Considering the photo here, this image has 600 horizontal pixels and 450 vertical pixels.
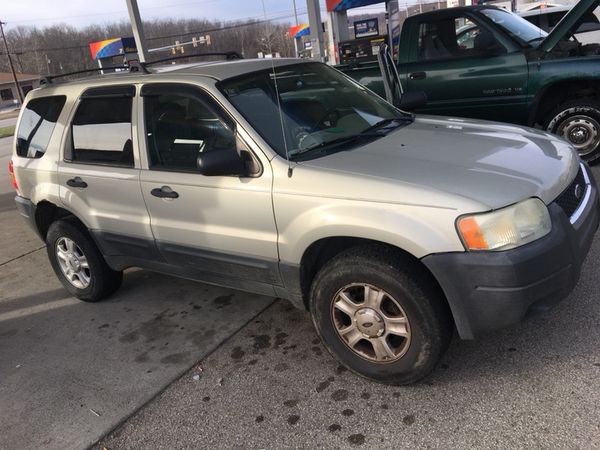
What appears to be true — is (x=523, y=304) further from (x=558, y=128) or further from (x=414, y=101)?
(x=558, y=128)

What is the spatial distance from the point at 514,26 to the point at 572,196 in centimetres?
430

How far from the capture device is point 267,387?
304cm

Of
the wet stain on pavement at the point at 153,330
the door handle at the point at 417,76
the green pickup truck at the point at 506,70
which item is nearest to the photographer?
the wet stain on pavement at the point at 153,330

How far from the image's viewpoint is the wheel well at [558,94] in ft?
19.3

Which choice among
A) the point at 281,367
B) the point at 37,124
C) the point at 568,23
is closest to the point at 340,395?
the point at 281,367

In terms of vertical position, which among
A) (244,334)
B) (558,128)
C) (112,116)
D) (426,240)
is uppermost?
(112,116)

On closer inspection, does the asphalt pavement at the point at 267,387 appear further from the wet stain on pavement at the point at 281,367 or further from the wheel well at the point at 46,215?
the wheel well at the point at 46,215

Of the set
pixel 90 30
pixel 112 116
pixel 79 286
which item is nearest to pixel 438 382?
pixel 112 116

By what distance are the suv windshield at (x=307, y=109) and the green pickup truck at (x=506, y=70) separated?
270 cm

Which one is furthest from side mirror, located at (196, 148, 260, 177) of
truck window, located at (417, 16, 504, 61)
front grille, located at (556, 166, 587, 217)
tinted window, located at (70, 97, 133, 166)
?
truck window, located at (417, 16, 504, 61)

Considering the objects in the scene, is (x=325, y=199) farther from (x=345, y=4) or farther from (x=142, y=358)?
(x=345, y=4)

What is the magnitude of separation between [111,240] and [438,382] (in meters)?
2.60

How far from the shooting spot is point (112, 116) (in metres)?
3.81

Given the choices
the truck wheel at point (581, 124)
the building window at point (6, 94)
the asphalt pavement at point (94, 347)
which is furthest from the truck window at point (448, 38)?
the building window at point (6, 94)
